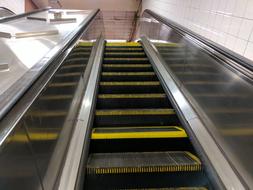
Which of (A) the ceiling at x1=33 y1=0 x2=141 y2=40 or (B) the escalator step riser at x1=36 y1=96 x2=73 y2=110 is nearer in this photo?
(B) the escalator step riser at x1=36 y1=96 x2=73 y2=110

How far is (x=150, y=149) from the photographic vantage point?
1.93 m

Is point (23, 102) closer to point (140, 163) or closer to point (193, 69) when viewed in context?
point (140, 163)

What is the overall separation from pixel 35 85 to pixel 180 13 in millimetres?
3065

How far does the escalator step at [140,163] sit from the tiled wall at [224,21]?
96cm

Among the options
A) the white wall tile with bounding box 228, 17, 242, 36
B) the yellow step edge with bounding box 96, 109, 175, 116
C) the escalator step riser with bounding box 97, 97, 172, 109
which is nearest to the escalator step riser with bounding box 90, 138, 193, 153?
the yellow step edge with bounding box 96, 109, 175, 116

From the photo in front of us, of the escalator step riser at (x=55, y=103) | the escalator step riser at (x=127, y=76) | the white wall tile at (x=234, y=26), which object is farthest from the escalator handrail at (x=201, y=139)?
the escalator step riser at (x=55, y=103)

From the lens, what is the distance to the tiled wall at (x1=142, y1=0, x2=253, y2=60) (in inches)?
71.9

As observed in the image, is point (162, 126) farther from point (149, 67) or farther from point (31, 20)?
point (31, 20)

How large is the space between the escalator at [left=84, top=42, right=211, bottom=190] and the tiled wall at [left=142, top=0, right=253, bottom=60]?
0.83 m

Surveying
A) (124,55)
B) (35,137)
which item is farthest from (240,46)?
(124,55)

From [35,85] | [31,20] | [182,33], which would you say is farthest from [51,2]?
[35,85]

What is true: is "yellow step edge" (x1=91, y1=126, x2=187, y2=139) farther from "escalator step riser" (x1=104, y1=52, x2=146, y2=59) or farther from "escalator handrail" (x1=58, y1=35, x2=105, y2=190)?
"escalator step riser" (x1=104, y1=52, x2=146, y2=59)

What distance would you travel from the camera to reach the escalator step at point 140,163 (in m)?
1.56

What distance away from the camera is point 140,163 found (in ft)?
5.34
